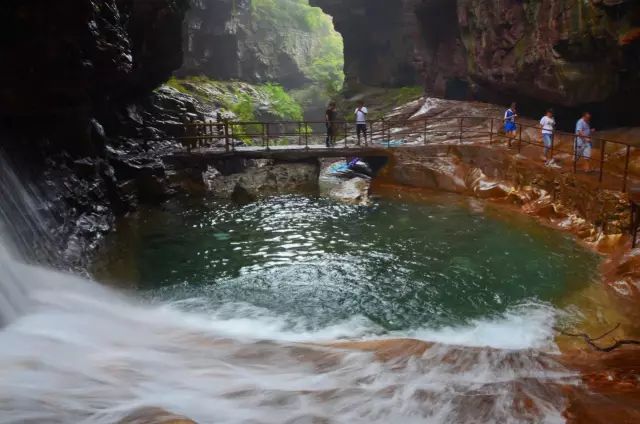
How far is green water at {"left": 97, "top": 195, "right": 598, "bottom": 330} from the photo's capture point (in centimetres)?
1109

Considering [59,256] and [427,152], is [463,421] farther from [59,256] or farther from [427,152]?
[427,152]

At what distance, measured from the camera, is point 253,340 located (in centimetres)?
846

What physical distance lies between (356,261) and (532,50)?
12833 millimetres

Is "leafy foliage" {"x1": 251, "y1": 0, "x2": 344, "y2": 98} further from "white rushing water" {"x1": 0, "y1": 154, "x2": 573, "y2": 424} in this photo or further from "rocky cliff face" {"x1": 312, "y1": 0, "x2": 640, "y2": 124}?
"white rushing water" {"x1": 0, "y1": 154, "x2": 573, "y2": 424}

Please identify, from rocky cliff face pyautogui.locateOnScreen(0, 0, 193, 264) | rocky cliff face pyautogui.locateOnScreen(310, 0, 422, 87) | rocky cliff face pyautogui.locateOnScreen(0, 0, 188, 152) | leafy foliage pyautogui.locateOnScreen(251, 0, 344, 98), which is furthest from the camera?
leafy foliage pyautogui.locateOnScreen(251, 0, 344, 98)

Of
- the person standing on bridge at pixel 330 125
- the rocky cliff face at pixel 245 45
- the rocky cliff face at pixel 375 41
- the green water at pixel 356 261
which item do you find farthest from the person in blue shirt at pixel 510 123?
the rocky cliff face at pixel 245 45

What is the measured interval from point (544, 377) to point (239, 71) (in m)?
48.9

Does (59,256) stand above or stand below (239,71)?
below

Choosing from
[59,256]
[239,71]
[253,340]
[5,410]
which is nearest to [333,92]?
[239,71]

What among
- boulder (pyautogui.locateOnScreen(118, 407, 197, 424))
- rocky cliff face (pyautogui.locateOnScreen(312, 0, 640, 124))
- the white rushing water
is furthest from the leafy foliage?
boulder (pyautogui.locateOnScreen(118, 407, 197, 424))

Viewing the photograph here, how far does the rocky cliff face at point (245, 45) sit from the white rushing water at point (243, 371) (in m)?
35.2

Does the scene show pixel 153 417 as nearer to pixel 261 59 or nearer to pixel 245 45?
pixel 245 45

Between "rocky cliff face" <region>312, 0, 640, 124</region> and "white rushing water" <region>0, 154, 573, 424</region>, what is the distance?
473 inches

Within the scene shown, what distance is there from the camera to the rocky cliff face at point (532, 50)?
17.5 meters
